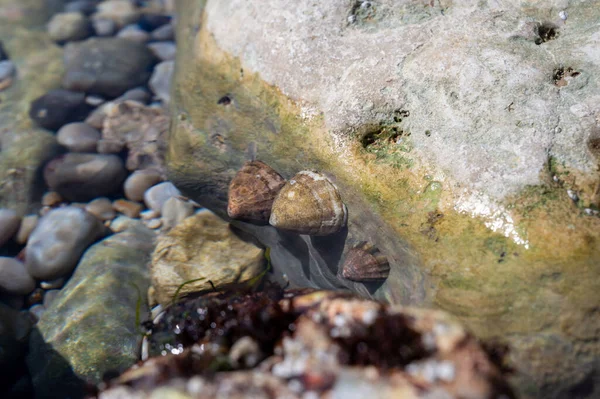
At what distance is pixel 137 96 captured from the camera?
19.8ft

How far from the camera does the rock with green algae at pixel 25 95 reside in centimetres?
522

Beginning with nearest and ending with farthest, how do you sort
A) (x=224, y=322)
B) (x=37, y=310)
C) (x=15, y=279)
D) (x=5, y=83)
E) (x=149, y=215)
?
(x=224, y=322)
(x=37, y=310)
(x=15, y=279)
(x=149, y=215)
(x=5, y=83)

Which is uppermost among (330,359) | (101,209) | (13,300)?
(330,359)

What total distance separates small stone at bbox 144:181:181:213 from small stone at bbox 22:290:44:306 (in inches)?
55.2

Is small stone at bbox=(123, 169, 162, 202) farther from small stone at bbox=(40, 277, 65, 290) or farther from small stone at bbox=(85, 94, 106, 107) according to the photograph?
small stone at bbox=(85, 94, 106, 107)

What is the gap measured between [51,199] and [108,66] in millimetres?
2143

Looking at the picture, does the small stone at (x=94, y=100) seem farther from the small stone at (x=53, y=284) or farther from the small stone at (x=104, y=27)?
the small stone at (x=53, y=284)

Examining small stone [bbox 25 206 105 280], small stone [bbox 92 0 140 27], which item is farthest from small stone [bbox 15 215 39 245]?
small stone [bbox 92 0 140 27]

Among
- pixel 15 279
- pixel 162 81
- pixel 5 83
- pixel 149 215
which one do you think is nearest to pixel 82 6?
pixel 5 83

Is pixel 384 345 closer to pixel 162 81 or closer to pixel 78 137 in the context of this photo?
pixel 78 137

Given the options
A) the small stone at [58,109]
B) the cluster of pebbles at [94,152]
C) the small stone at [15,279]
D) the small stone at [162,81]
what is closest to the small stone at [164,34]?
the cluster of pebbles at [94,152]

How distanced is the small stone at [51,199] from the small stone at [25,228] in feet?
0.83

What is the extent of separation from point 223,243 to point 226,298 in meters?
1.23

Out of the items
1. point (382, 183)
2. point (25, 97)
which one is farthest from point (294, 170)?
point (25, 97)
